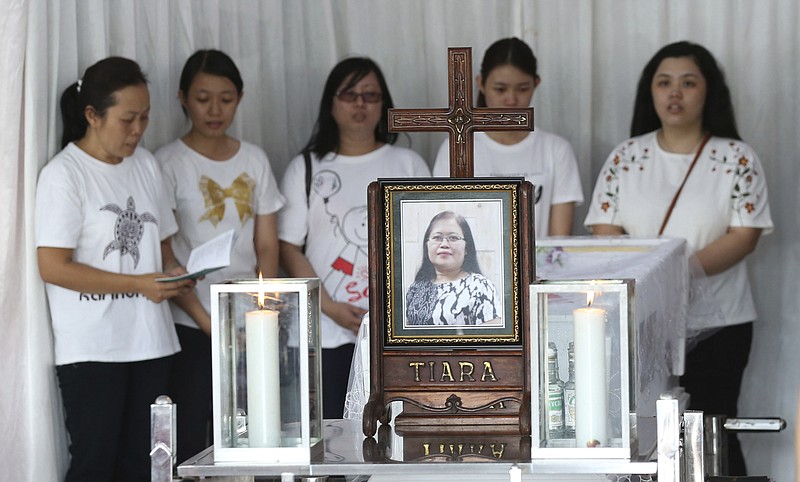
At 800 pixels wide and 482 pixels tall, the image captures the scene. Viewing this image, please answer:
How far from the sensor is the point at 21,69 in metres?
3.89

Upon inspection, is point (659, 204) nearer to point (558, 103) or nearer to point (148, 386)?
point (558, 103)

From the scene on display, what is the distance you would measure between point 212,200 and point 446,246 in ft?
9.20

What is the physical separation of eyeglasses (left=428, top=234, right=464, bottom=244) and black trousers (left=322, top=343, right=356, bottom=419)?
2731 mm

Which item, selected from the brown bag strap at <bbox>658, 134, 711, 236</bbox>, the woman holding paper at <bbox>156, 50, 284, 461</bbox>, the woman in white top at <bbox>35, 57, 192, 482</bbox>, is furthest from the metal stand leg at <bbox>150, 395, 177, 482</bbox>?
the brown bag strap at <bbox>658, 134, 711, 236</bbox>

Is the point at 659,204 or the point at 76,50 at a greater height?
the point at 76,50

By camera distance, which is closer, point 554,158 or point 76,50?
point 76,50

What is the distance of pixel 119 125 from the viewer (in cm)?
402

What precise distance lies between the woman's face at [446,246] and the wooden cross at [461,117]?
4.6 inches

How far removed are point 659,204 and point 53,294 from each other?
81.0 inches

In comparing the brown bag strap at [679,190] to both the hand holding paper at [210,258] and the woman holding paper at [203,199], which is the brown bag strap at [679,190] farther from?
the hand holding paper at [210,258]

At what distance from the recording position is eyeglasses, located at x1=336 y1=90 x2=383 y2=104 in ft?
15.4

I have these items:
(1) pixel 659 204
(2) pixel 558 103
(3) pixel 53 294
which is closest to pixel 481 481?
(3) pixel 53 294

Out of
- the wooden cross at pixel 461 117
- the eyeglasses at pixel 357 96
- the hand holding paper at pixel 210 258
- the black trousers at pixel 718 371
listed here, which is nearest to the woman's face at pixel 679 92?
the black trousers at pixel 718 371

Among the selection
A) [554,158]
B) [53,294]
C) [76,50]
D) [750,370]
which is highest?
[76,50]
